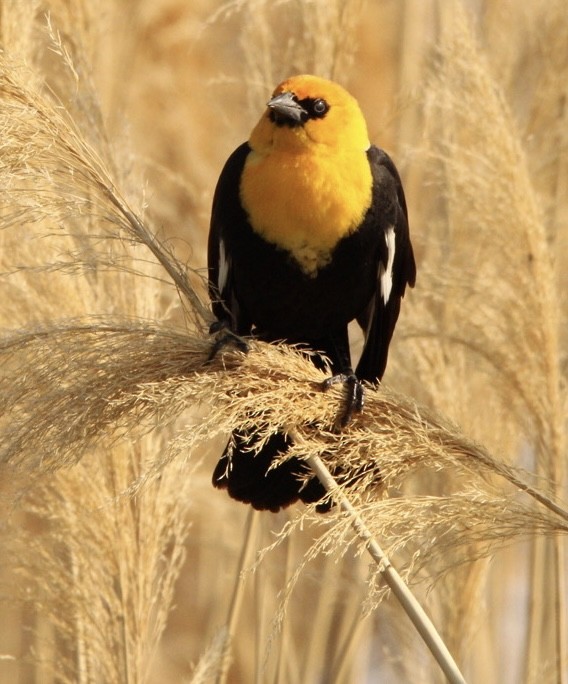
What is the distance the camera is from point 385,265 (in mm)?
2674

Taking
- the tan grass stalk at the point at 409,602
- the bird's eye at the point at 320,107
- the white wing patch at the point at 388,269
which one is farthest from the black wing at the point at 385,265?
the tan grass stalk at the point at 409,602

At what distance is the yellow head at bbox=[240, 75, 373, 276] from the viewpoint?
8.04ft

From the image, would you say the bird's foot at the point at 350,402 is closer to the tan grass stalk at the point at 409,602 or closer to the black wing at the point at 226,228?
the tan grass stalk at the point at 409,602

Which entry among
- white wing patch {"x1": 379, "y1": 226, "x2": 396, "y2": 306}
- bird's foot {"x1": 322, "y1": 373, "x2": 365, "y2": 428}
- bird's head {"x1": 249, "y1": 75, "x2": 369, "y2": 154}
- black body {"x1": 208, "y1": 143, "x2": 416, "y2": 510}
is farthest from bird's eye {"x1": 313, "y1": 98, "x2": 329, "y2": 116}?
bird's foot {"x1": 322, "y1": 373, "x2": 365, "y2": 428}

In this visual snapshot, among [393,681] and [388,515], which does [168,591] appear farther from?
[393,681]

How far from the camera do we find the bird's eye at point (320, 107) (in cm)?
250

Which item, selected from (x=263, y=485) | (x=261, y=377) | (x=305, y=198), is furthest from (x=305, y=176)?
(x=261, y=377)

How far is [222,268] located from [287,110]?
41cm

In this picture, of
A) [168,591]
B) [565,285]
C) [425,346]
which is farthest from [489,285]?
[168,591]

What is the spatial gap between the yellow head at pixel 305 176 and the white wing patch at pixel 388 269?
0.13m

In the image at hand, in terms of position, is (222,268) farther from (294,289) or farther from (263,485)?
(263,485)

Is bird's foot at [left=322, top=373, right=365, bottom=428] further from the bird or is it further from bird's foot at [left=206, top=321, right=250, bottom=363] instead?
the bird

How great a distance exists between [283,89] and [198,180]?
4.18 feet

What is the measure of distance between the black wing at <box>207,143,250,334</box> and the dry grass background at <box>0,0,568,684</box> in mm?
221
